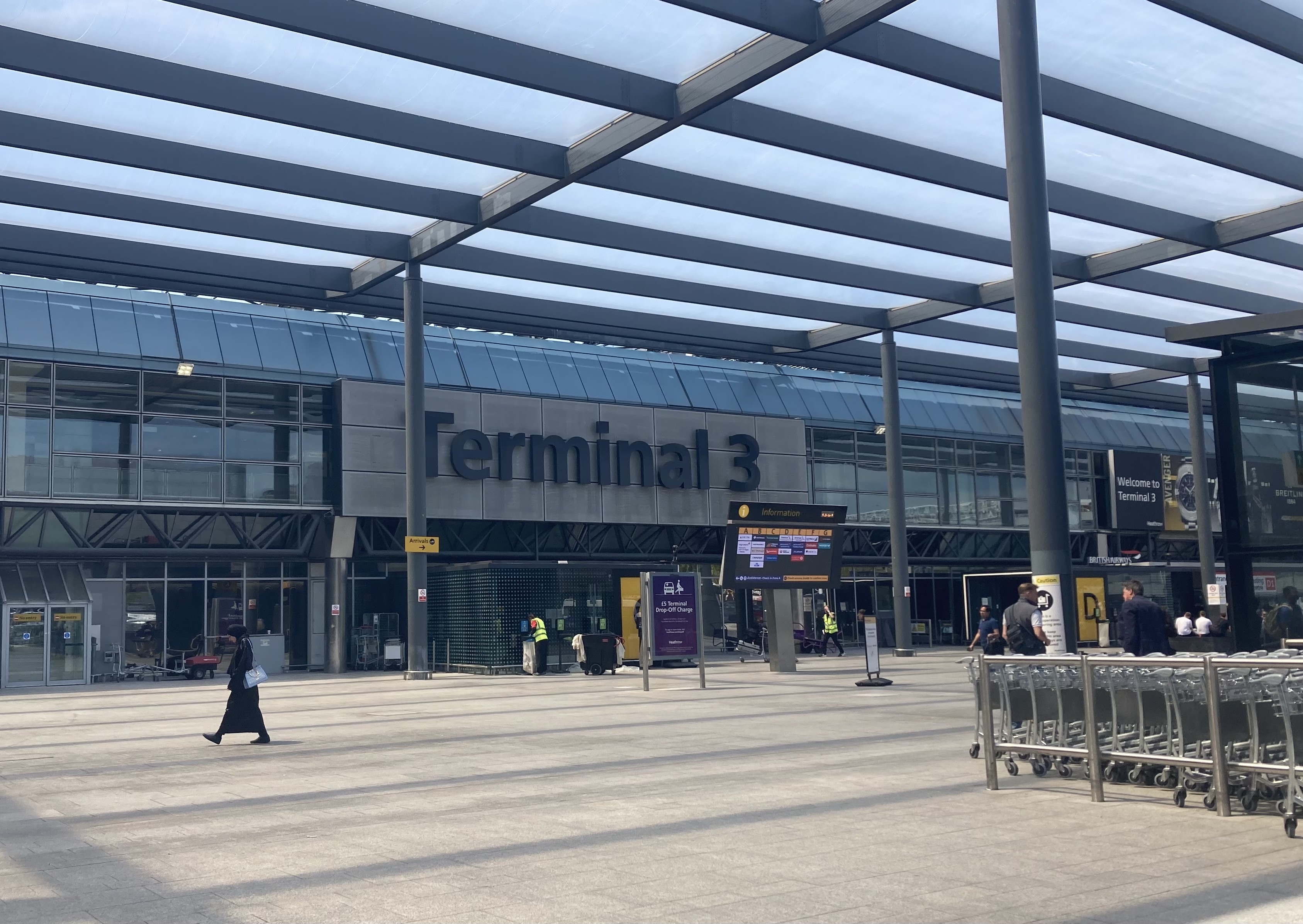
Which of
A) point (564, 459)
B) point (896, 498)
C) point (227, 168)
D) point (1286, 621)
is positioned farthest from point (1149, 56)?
point (564, 459)

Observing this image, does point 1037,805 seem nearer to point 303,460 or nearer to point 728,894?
point 728,894

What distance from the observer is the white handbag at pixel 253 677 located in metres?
15.0

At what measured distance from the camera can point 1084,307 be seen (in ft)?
112

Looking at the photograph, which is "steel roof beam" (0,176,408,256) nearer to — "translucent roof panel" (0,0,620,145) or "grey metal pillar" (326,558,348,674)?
"translucent roof panel" (0,0,620,145)

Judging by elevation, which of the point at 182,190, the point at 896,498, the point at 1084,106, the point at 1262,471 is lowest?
the point at 1262,471

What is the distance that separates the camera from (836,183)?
80.4 feet

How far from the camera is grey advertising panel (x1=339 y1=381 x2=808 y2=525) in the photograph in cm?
3453

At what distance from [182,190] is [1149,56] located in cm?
1751

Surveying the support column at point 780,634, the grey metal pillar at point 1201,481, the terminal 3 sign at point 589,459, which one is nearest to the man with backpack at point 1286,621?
the support column at point 780,634

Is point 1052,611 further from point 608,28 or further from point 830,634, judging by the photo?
point 830,634

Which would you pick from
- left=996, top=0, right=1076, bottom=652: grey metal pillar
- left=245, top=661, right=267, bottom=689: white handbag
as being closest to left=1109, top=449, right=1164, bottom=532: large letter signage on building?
left=996, top=0, right=1076, bottom=652: grey metal pillar

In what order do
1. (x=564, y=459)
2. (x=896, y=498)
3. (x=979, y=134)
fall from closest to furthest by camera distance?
1. (x=979, y=134)
2. (x=564, y=459)
3. (x=896, y=498)

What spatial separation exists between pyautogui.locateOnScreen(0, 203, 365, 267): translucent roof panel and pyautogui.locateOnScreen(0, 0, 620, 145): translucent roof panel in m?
6.82

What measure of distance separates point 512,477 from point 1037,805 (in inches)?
1110
